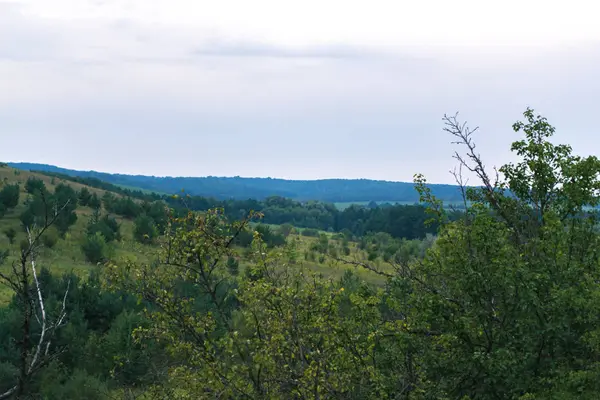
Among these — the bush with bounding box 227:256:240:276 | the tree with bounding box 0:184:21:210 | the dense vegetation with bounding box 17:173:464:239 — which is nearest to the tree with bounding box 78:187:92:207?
the dense vegetation with bounding box 17:173:464:239

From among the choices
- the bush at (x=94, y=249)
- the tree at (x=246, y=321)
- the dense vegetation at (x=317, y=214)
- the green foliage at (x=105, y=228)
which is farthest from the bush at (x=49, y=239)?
the tree at (x=246, y=321)

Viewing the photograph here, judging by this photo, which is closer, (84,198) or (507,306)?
(507,306)

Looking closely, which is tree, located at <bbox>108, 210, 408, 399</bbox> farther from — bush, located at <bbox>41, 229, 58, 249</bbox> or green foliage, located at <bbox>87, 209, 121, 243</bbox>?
green foliage, located at <bbox>87, 209, 121, 243</bbox>

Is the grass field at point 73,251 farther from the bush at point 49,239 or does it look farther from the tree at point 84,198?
the tree at point 84,198

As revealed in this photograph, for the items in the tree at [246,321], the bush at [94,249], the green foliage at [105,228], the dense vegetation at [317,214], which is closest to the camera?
the tree at [246,321]

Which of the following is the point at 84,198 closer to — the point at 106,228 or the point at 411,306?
the point at 106,228

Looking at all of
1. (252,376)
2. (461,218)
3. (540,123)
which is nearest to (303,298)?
(252,376)

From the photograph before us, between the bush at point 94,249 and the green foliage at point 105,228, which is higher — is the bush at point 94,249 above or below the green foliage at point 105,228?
below

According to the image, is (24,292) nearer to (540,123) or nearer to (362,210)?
(540,123)

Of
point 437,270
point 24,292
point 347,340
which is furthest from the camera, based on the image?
point 437,270

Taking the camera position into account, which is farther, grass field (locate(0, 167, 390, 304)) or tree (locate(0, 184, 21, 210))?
tree (locate(0, 184, 21, 210))

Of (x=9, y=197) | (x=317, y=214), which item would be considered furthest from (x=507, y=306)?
(x=317, y=214)

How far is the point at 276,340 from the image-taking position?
10.0 meters

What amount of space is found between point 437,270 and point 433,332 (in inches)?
61.0
